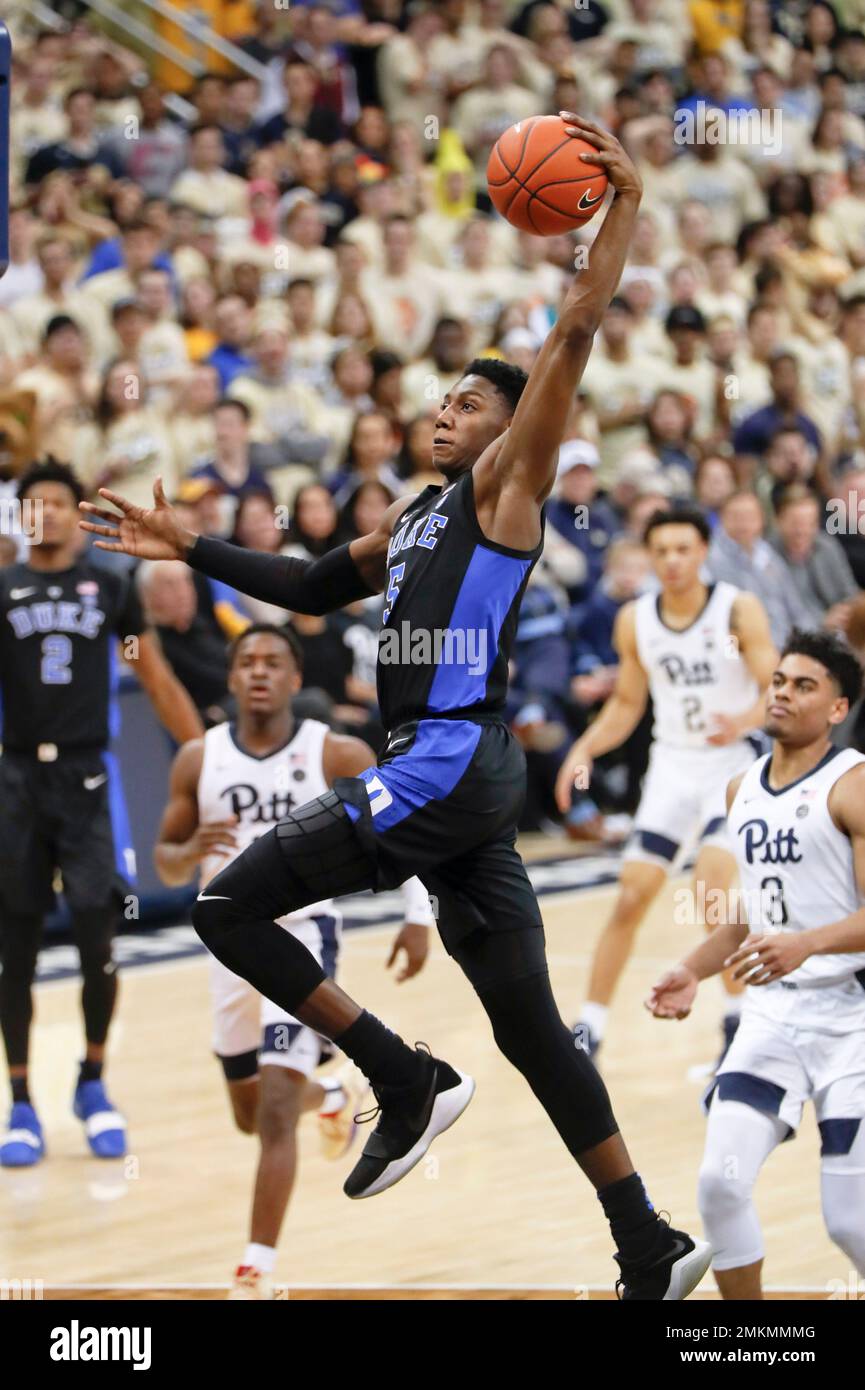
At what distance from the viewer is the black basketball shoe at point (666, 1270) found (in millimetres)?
4840

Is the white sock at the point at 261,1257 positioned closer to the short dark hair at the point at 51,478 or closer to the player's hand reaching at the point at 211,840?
the player's hand reaching at the point at 211,840

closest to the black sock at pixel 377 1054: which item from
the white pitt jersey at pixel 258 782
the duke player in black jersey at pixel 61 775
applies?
the white pitt jersey at pixel 258 782

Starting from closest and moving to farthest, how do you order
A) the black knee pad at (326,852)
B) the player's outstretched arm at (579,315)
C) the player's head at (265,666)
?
the player's outstretched arm at (579,315)
the black knee pad at (326,852)
the player's head at (265,666)

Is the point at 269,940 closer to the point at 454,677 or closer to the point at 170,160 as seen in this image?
the point at 454,677

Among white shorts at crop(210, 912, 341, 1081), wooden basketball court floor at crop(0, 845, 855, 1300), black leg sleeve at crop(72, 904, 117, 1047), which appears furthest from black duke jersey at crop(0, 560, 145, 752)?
wooden basketball court floor at crop(0, 845, 855, 1300)

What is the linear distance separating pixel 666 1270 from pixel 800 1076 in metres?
0.60

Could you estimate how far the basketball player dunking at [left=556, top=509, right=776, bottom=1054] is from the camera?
27.2ft

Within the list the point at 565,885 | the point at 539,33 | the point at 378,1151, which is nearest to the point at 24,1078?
the point at 378,1151

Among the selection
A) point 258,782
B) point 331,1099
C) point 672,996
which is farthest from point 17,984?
point 672,996

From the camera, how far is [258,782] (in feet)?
21.7

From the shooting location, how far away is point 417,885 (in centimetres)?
595

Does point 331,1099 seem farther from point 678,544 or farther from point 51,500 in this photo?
point 678,544

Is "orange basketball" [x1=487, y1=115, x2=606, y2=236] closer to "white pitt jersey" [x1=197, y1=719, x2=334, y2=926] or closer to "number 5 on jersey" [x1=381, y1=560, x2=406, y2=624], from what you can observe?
"number 5 on jersey" [x1=381, y1=560, x2=406, y2=624]

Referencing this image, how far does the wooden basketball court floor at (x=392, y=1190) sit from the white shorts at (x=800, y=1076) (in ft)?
2.81
